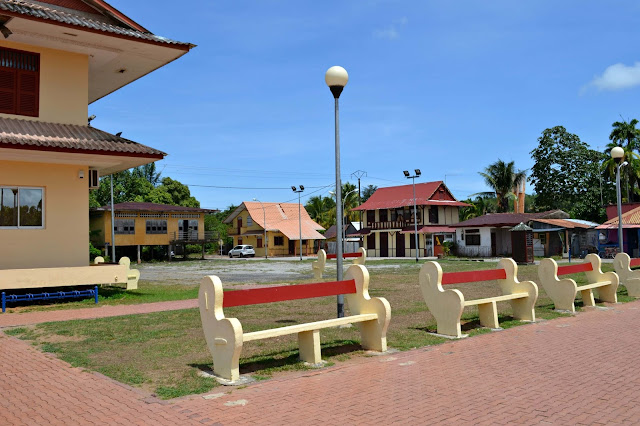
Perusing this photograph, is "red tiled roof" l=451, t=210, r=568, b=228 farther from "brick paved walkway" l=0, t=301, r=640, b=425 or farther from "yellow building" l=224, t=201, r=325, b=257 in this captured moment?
"brick paved walkway" l=0, t=301, r=640, b=425

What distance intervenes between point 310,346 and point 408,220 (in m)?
51.4

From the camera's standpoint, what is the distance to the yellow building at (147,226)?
47844mm

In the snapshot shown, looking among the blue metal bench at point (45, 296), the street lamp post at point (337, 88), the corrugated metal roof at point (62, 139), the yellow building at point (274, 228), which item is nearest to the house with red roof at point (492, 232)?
the yellow building at point (274, 228)

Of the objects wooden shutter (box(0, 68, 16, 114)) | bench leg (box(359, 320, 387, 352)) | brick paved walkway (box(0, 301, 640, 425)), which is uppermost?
wooden shutter (box(0, 68, 16, 114))

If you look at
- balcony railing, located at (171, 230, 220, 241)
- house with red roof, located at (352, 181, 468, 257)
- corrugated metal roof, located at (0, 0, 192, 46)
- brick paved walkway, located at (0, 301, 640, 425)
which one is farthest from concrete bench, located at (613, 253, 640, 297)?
balcony railing, located at (171, 230, 220, 241)

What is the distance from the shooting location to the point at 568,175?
5488 cm

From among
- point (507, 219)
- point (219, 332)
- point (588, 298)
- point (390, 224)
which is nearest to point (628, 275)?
point (588, 298)

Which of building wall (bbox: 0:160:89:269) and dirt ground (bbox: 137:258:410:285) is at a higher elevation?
building wall (bbox: 0:160:89:269)

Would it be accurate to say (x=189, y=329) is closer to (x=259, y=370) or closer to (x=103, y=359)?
(x=103, y=359)

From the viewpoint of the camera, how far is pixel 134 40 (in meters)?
14.6

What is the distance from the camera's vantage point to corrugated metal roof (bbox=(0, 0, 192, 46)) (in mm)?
12633

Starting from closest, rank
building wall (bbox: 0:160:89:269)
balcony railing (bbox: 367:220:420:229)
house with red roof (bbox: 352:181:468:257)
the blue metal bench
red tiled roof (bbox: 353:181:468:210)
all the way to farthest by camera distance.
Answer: the blue metal bench, building wall (bbox: 0:160:89:269), house with red roof (bbox: 352:181:468:257), red tiled roof (bbox: 353:181:468:210), balcony railing (bbox: 367:220:420:229)

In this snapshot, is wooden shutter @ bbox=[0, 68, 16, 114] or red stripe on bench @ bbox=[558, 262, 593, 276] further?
wooden shutter @ bbox=[0, 68, 16, 114]

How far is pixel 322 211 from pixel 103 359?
7104cm
